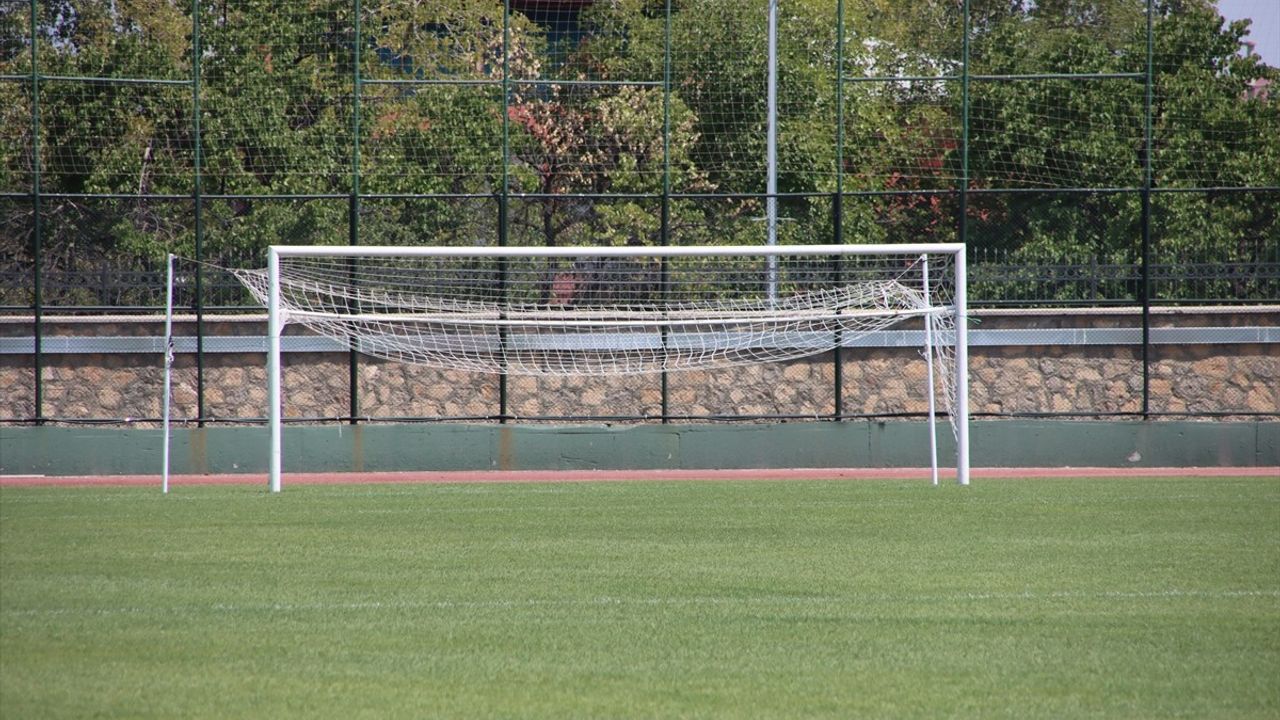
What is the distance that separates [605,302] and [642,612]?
37.3 feet

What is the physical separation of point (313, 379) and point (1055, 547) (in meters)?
11.6

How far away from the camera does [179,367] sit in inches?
732

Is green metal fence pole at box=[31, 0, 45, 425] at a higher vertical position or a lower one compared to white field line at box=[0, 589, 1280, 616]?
higher

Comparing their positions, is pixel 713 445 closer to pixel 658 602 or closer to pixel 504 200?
pixel 504 200

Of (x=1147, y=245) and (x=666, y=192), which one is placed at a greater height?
(x=666, y=192)

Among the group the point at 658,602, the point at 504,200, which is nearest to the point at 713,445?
the point at 504,200

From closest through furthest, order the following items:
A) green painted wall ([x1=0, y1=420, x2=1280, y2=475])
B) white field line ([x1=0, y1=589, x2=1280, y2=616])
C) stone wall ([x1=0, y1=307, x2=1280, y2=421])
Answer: white field line ([x1=0, y1=589, x2=1280, y2=616]) < green painted wall ([x1=0, y1=420, x2=1280, y2=475]) < stone wall ([x1=0, y1=307, x2=1280, y2=421])

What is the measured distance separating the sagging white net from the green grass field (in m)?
5.65

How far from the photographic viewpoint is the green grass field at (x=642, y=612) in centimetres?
556

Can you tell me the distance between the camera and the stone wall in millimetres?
18562

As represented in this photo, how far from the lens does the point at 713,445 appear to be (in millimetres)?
18438

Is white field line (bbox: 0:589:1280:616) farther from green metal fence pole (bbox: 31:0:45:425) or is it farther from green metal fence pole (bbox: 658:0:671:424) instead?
green metal fence pole (bbox: 31:0:45:425)

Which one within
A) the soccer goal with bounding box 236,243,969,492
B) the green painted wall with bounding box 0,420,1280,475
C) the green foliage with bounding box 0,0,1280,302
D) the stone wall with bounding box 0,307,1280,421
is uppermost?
the green foliage with bounding box 0,0,1280,302

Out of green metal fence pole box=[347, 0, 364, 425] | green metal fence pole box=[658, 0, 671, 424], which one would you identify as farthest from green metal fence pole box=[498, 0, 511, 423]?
green metal fence pole box=[658, 0, 671, 424]
